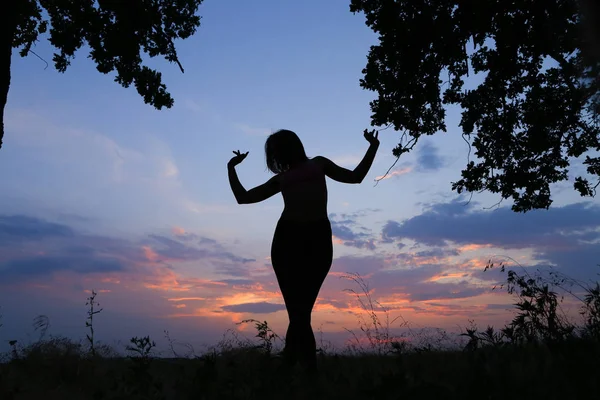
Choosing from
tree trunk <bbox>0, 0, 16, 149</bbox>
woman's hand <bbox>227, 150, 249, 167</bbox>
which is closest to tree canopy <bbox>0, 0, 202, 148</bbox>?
tree trunk <bbox>0, 0, 16, 149</bbox>

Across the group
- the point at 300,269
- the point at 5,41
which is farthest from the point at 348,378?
the point at 5,41

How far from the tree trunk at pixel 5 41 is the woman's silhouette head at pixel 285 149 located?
4.99m

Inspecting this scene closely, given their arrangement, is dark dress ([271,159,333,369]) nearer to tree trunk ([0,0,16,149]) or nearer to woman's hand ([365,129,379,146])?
woman's hand ([365,129,379,146])

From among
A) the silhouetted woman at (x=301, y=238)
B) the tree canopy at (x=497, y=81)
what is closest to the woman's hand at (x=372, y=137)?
the silhouetted woman at (x=301, y=238)

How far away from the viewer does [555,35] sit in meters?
11.1

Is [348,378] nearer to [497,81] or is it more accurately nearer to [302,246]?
[302,246]

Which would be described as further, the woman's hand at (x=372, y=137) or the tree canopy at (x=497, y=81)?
the tree canopy at (x=497, y=81)

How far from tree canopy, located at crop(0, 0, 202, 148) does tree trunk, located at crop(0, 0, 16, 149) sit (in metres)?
1.79

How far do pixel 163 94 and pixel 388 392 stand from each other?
392 inches

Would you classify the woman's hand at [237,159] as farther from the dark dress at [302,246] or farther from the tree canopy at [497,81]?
the tree canopy at [497,81]

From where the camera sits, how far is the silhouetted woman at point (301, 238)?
19.1 ft

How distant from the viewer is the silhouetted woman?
581cm

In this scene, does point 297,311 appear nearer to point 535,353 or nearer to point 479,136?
point 535,353

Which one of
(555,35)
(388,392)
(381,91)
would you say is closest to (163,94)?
(381,91)
